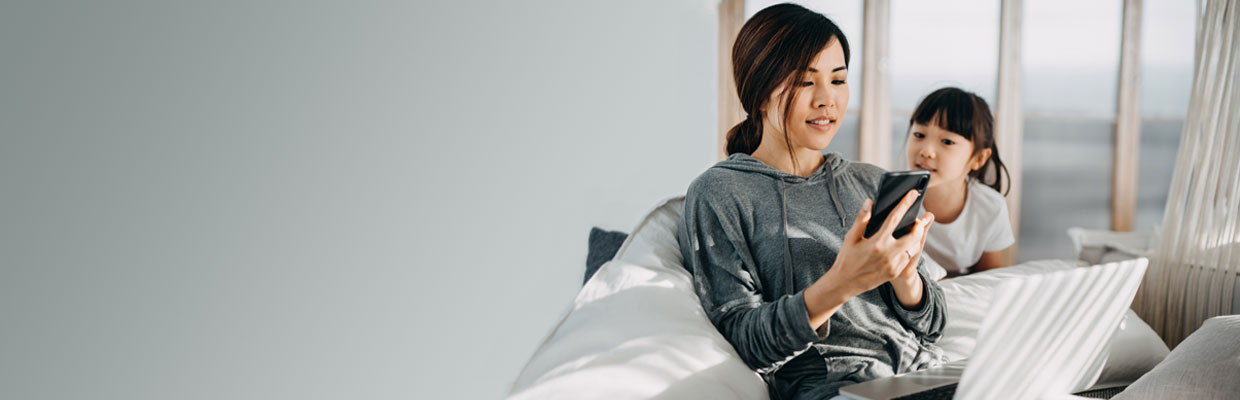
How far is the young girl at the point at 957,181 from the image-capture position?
5.57ft

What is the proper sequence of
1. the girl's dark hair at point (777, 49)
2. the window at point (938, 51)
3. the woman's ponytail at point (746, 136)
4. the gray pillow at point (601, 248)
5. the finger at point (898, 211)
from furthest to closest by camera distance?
the window at point (938, 51)
the gray pillow at point (601, 248)
the woman's ponytail at point (746, 136)
the girl's dark hair at point (777, 49)
the finger at point (898, 211)

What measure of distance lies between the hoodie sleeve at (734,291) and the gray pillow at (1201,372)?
0.39 m

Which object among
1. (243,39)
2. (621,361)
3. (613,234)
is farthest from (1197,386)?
(243,39)

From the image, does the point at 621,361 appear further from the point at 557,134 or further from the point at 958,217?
the point at 958,217

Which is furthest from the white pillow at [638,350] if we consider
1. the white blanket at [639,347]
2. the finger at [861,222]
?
the finger at [861,222]

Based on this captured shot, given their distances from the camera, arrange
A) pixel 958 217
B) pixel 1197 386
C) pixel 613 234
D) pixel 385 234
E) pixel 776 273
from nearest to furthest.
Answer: pixel 1197 386 < pixel 776 273 < pixel 385 234 < pixel 613 234 < pixel 958 217

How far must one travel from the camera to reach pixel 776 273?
1072 millimetres

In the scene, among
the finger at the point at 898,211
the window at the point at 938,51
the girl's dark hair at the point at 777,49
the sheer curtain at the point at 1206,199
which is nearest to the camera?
the finger at the point at 898,211

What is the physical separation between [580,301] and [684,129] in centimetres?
114

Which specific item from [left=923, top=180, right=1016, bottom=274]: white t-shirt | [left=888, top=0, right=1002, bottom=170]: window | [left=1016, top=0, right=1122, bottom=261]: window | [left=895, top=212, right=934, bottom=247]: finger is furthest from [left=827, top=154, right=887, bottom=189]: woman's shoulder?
[left=1016, top=0, right=1122, bottom=261]: window

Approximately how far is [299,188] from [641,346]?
689 millimetres

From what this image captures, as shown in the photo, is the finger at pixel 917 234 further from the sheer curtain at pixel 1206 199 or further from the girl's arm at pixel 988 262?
the girl's arm at pixel 988 262

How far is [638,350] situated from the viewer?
40.1 inches

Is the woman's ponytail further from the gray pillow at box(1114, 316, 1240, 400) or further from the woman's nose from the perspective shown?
the gray pillow at box(1114, 316, 1240, 400)
